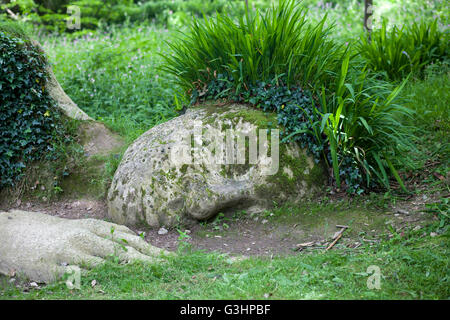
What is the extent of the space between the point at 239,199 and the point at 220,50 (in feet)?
6.11

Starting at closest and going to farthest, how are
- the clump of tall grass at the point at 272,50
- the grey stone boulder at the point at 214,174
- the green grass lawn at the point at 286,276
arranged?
the green grass lawn at the point at 286,276
the grey stone boulder at the point at 214,174
the clump of tall grass at the point at 272,50

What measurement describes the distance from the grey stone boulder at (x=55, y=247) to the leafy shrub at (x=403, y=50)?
483 cm

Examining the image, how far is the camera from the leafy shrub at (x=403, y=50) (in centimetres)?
698

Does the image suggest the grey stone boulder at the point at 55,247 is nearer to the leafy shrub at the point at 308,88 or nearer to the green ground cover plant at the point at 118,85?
the leafy shrub at the point at 308,88

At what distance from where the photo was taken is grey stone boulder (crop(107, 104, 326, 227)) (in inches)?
191

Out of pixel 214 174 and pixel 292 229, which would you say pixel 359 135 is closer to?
pixel 292 229

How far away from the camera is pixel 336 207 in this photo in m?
4.71

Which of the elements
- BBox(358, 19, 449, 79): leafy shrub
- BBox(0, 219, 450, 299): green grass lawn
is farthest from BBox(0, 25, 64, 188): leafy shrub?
BBox(358, 19, 449, 79): leafy shrub

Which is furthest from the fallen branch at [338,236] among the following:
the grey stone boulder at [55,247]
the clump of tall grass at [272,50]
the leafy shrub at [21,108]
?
the leafy shrub at [21,108]

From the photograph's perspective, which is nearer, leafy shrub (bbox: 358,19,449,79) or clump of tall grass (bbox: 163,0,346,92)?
clump of tall grass (bbox: 163,0,346,92)

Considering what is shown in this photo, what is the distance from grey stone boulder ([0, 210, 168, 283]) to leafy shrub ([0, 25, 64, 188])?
1.73m

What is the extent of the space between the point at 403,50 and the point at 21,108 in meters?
5.89

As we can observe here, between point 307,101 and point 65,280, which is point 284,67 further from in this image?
point 65,280

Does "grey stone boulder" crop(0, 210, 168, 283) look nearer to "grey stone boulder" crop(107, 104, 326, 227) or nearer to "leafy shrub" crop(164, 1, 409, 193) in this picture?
"grey stone boulder" crop(107, 104, 326, 227)
